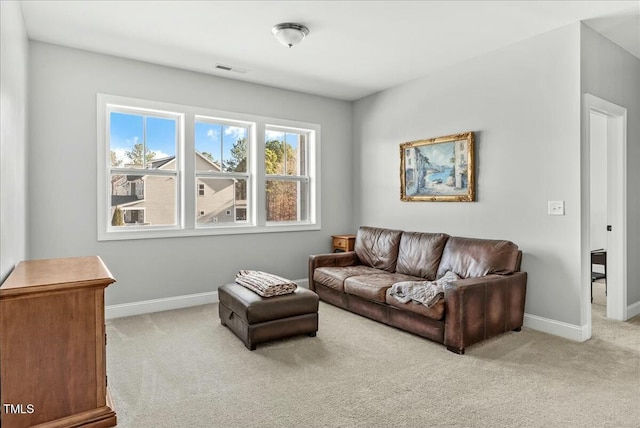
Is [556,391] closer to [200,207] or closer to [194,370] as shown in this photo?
[194,370]

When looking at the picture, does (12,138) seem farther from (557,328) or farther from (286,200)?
(557,328)

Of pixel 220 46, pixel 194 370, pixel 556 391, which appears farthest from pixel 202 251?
pixel 556 391

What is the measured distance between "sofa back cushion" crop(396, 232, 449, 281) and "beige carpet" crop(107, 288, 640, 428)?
877 mm

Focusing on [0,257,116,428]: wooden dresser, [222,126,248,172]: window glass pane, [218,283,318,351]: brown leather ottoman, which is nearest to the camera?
[0,257,116,428]: wooden dresser

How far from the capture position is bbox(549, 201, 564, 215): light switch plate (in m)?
3.46

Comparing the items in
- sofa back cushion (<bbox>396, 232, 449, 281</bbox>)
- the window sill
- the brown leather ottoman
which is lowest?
the brown leather ottoman

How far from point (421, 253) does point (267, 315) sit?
1973 mm

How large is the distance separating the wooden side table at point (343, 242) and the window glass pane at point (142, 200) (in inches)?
89.3

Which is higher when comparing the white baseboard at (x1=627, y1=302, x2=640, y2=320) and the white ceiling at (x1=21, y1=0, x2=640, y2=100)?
the white ceiling at (x1=21, y1=0, x2=640, y2=100)

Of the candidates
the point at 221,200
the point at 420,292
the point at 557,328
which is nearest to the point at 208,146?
the point at 221,200

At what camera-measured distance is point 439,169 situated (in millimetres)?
4512

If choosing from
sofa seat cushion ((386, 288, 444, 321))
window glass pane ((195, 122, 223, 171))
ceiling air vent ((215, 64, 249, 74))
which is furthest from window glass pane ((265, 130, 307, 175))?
sofa seat cushion ((386, 288, 444, 321))

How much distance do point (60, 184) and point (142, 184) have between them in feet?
2.58

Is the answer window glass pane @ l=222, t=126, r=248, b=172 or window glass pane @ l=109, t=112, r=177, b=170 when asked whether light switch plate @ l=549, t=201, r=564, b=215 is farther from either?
window glass pane @ l=109, t=112, r=177, b=170
